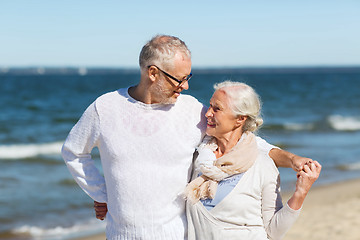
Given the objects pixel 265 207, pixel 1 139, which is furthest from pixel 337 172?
pixel 1 139

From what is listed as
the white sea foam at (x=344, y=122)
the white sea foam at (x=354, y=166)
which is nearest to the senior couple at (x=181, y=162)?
the white sea foam at (x=354, y=166)

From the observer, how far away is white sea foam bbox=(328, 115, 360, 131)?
19.4 meters

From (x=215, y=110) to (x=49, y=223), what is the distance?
5269mm

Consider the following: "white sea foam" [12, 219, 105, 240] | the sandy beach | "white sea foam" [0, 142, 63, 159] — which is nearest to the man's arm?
the sandy beach

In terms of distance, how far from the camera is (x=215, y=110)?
2.69 m

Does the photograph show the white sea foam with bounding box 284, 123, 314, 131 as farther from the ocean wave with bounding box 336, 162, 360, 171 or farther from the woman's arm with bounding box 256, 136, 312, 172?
the woman's arm with bounding box 256, 136, 312, 172

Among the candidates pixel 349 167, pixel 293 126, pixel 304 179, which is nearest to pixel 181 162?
pixel 304 179

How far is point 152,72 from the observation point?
2674 millimetres

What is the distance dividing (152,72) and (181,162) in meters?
0.58

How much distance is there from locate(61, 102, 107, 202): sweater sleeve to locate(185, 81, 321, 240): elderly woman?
612mm

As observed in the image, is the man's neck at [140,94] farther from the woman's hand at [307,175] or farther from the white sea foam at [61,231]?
the white sea foam at [61,231]

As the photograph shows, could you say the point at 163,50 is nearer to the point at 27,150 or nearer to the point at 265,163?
the point at 265,163

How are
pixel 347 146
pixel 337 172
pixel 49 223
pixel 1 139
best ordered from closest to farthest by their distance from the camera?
1. pixel 49 223
2. pixel 337 172
3. pixel 347 146
4. pixel 1 139

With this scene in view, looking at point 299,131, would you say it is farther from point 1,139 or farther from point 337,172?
point 1,139
